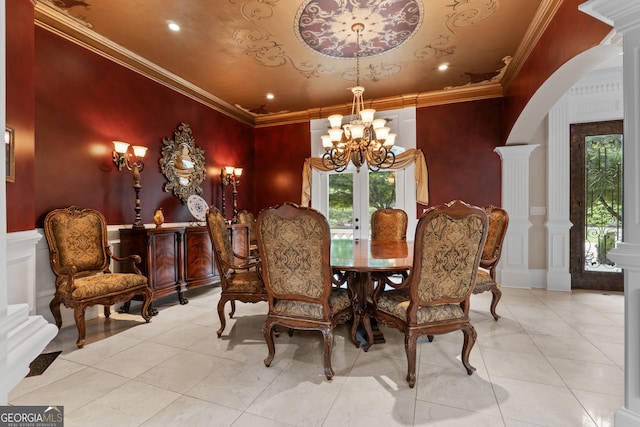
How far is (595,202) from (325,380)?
4519mm

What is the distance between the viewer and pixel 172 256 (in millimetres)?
3428

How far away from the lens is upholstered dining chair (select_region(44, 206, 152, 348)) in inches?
97.2

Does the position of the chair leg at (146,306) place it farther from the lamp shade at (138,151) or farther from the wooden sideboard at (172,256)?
the lamp shade at (138,151)

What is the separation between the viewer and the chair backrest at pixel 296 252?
1.79m

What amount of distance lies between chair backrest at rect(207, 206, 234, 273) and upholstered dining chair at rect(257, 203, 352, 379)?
0.72m

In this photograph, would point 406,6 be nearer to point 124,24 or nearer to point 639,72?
point 639,72

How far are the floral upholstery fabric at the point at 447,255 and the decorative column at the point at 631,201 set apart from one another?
0.62m

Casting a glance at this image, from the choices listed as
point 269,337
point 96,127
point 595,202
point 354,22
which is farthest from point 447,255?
point 595,202

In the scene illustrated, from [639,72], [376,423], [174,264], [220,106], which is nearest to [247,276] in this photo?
[174,264]

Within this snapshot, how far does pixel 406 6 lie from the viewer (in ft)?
8.74

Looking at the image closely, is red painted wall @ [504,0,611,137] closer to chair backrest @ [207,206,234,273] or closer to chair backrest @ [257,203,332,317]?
chair backrest @ [257,203,332,317]

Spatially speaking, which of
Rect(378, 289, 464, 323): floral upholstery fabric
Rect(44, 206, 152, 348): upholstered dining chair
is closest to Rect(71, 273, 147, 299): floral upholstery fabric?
Rect(44, 206, 152, 348): upholstered dining chair

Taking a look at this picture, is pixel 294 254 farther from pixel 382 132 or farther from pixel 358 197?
pixel 358 197

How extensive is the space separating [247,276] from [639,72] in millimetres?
2711
